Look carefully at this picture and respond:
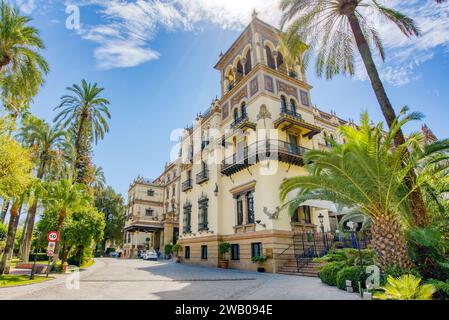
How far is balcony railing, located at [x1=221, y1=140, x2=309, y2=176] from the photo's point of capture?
18.0m

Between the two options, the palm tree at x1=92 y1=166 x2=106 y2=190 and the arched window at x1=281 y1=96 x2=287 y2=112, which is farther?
the palm tree at x1=92 y1=166 x2=106 y2=190

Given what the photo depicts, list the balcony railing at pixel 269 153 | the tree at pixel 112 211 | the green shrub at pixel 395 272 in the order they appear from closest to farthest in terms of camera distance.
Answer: the green shrub at pixel 395 272 < the balcony railing at pixel 269 153 < the tree at pixel 112 211

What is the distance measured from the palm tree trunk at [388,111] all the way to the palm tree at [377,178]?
301 millimetres

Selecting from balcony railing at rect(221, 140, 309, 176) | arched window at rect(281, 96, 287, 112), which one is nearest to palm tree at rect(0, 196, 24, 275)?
balcony railing at rect(221, 140, 309, 176)

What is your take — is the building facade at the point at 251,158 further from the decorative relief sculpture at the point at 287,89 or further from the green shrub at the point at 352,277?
the green shrub at the point at 352,277

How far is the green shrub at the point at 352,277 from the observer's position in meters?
8.42

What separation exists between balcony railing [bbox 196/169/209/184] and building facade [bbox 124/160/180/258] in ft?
56.4

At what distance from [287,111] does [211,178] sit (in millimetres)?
9089

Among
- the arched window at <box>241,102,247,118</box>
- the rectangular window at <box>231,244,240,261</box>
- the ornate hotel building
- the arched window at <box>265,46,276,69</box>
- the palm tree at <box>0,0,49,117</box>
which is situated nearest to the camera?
the palm tree at <box>0,0,49,117</box>

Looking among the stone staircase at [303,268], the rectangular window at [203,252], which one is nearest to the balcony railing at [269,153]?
the stone staircase at [303,268]

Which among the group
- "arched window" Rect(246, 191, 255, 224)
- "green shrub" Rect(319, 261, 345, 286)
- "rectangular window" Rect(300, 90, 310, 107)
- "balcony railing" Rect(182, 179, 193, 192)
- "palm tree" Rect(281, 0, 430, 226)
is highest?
"rectangular window" Rect(300, 90, 310, 107)

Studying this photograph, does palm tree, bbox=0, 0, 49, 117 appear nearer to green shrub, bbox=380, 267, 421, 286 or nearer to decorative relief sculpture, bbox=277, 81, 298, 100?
decorative relief sculpture, bbox=277, 81, 298, 100

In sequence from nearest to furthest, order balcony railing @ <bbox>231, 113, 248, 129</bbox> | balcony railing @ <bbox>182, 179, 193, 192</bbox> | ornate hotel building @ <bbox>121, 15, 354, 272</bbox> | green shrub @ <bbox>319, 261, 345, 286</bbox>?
green shrub @ <bbox>319, 261, 345, 286</bbox> → ornate hotel building @ <bbox>121, 15, 354, 272</bbox> → balcony railing @ <bbox>231, 113, 248, 129</bbox> → balcony railing @ <bbox>182, 179, 193, 192</bbox>
